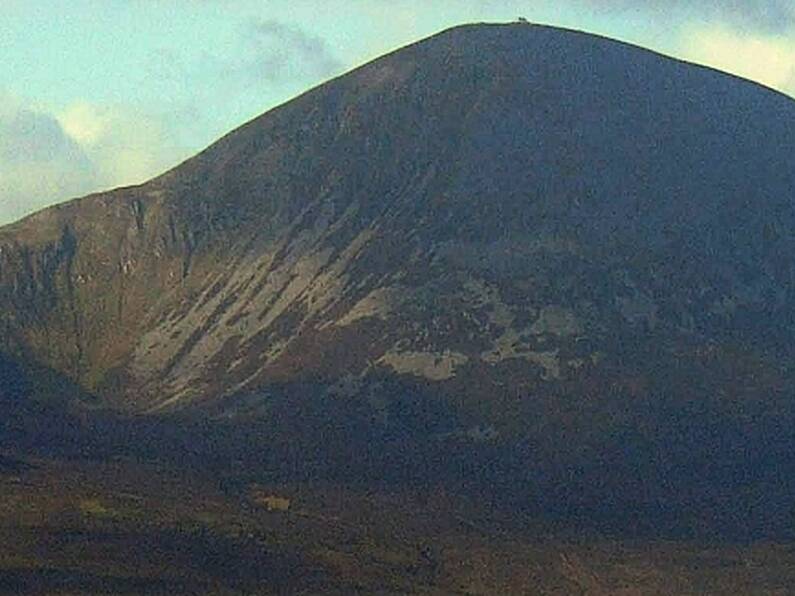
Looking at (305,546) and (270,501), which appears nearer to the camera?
(305,546)

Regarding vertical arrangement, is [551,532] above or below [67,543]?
above

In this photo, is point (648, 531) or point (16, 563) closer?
point (16, 563)

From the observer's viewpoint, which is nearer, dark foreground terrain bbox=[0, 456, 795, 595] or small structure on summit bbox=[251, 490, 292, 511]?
dark foreground terrain bbox=[0, 456, 795, 595]

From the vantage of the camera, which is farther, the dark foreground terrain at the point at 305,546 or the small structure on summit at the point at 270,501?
the small structure on summit at the point at 270,501

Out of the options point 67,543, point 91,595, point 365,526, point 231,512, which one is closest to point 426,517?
point 365,526

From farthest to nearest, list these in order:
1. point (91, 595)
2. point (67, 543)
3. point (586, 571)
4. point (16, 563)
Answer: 1. point (586, 571)
2. point (67, 543)
3. point (16, 563)
4. point (91, 595)

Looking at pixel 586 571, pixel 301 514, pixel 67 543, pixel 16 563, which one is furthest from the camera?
pixel 301 514

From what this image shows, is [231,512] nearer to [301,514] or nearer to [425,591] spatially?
[301,514]

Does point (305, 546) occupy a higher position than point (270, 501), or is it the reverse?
point (270, 501)
